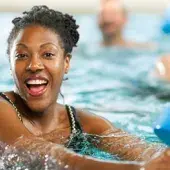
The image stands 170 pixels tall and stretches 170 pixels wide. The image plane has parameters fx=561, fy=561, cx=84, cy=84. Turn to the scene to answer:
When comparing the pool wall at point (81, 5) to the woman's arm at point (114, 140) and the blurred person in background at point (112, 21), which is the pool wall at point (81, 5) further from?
the woman's arm at point (114, 140)

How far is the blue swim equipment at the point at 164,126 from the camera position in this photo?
1935mm

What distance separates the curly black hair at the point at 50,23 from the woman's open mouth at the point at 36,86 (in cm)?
26

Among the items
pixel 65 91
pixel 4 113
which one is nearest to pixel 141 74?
pixel 65 91

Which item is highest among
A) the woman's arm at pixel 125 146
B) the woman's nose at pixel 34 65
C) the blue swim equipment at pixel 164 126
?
the woman's nose at pixel 34 65

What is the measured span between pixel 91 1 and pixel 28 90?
29.3ft

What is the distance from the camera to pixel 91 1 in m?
11.6

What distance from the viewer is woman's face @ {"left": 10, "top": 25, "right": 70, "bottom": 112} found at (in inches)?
112

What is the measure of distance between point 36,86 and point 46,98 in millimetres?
112

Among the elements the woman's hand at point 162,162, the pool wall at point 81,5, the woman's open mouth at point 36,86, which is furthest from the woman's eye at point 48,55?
the pool wall at point 81,5

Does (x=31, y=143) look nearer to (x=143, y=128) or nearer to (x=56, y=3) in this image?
(x=143, y=128)

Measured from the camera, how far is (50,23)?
9.78ft

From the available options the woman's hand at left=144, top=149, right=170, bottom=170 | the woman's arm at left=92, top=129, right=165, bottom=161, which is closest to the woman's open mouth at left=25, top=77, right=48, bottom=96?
the woman's arm at left=92, top=129, right=165, bottom=161

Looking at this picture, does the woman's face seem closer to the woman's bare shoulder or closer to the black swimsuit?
the woman's bare shoulder

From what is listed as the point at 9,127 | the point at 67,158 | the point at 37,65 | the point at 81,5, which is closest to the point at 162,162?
the point at 67,158
